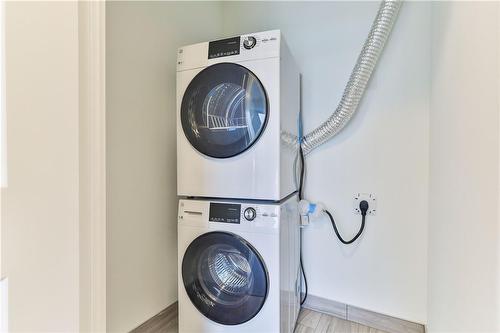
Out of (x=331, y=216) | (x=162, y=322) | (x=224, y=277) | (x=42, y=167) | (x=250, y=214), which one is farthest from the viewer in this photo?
(x=331, y=216)

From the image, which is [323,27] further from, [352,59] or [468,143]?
[468,143]

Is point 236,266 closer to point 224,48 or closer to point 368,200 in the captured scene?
point 368,200

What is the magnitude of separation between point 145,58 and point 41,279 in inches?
46.3

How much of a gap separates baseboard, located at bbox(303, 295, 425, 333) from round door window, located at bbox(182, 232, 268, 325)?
63cm

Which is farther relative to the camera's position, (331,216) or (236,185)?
(331,216)

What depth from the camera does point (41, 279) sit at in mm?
466

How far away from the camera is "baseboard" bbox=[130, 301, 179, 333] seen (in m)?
1.35

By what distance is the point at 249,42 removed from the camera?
117cm

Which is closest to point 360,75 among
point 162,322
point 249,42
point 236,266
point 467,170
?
point 249,42

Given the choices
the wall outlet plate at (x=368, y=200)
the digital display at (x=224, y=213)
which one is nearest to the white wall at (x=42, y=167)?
the digital display at (x=224, y=213)

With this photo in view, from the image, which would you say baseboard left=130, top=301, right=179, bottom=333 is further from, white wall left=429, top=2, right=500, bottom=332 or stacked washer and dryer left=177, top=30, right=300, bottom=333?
white wall left=429, top=2, right=500, bottom=332

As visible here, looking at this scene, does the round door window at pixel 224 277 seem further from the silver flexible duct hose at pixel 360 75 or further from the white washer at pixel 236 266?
the silver flexible duct hose at pixel 360 75

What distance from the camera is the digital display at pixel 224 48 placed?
1204 mm

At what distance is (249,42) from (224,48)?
13cm
